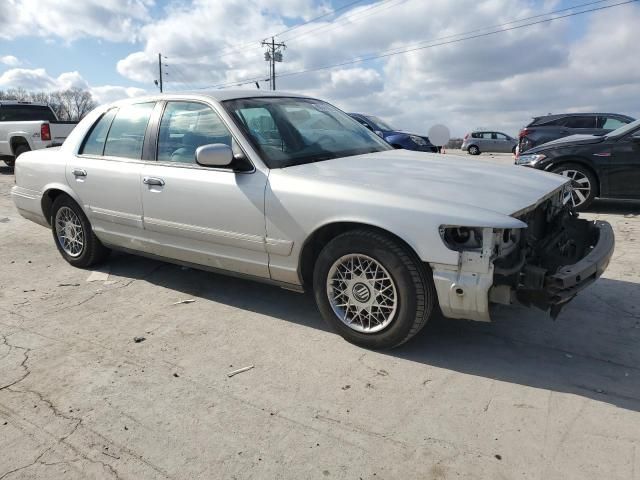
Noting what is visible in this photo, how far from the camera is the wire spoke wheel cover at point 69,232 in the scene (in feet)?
17.2

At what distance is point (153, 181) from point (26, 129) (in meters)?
10.1

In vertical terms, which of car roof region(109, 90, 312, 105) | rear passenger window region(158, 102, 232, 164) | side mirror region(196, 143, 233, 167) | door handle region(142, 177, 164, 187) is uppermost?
car roof region(109, 90, 312, 105)

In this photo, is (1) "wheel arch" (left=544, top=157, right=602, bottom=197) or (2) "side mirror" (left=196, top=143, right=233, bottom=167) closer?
(2) "side mirror" (left=196, top=143, right=233, bottom=167)

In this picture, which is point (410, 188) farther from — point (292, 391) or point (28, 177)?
point (28, 177)

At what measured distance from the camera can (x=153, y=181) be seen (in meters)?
4.23

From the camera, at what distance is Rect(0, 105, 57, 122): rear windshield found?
14.1 metres

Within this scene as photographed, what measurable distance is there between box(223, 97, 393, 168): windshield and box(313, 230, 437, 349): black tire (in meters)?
0.79

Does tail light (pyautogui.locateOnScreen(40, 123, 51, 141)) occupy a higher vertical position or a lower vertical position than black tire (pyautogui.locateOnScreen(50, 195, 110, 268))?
higher

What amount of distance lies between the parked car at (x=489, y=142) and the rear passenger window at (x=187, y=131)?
29.4m

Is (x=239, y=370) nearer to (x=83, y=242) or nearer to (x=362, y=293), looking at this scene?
(x=362, y=293)

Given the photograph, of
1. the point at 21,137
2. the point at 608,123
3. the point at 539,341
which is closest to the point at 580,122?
the point at 608,123

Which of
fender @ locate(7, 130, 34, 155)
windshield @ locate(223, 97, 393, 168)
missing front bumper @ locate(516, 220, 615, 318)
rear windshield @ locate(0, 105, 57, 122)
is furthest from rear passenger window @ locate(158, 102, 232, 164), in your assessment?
rear windshield @ locate(0, 105, 57, 122)

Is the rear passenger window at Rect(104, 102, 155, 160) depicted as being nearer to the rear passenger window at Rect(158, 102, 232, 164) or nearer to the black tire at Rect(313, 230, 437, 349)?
the rear passenger window at Rect(158, 102, 232, 164)

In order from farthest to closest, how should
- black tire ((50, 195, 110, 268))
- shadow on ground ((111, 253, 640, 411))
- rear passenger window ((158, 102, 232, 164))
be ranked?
black tire ((50, 195, 110, 268)), rear passenger window ((158, 102, 232, 164)), shadow on ground ((111, 253, 640, 411))
